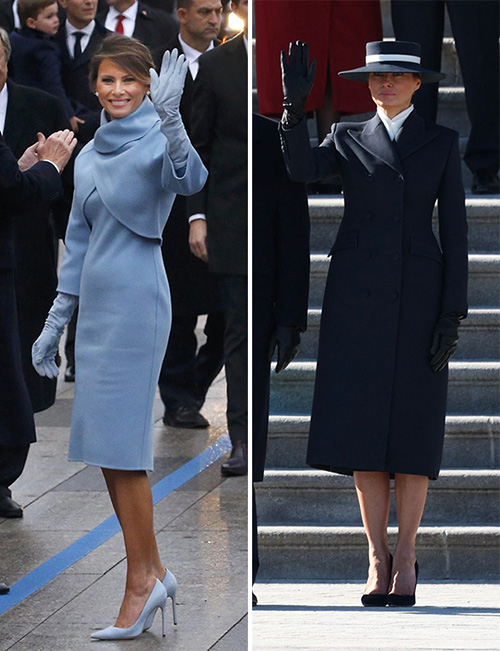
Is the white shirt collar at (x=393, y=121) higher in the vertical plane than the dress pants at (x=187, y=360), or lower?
higher

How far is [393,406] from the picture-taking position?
3.64 meters

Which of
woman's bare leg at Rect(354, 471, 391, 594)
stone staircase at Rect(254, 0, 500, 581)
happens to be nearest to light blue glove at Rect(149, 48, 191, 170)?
stone staircase at Rect(254, 0, 500, 581)

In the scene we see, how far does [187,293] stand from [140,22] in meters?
0.71

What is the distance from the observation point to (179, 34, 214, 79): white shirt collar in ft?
12.2

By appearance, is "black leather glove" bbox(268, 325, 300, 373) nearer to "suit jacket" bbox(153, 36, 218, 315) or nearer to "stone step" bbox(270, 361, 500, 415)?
"stone step" bbox(270, 361, 500, 415)

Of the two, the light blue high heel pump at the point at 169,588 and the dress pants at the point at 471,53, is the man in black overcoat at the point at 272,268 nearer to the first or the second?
the light blue high heel pump at the point at 169,588

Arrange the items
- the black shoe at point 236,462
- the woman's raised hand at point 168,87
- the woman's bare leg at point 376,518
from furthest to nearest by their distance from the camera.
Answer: the black shoe at point 236,462
the woman's bare leg at point 376,518
the woman's raised hand at point 168,87

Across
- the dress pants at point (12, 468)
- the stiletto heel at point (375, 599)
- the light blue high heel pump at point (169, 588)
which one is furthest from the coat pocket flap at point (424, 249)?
the dress pants at point (12, 468)

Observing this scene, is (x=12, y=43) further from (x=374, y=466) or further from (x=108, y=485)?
(x=374, y=466)

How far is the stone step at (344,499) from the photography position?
364 cm

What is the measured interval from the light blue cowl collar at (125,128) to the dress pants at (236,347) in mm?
434

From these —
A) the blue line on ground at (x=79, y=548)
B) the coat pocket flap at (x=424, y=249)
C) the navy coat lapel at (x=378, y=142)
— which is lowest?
the blue line on ground at (x=79, y=548)

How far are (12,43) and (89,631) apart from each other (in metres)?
1.53

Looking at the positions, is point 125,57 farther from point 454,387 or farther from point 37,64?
point 454,387
